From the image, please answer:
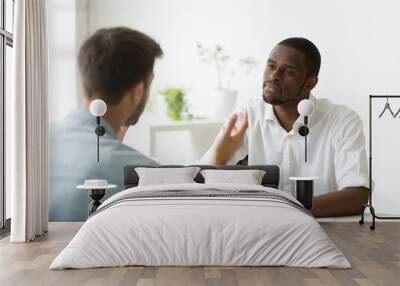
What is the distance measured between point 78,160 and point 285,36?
290 centimetres

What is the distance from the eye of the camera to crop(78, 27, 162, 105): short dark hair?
7547 millimetres

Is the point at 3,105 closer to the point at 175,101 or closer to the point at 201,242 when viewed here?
the point at 175,101

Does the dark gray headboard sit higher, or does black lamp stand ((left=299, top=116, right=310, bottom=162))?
black lamp stand ((left=299, top=116, right=310, bottom=162))

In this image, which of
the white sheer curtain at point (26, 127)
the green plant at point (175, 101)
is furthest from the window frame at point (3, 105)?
the green plant at point (175, 101)

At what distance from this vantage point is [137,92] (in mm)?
7625

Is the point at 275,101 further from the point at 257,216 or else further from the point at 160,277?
the point at 160,277

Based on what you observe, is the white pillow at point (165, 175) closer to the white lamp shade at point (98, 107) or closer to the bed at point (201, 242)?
the white lamp shade at point (98, 107)

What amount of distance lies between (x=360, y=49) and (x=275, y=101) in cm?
118

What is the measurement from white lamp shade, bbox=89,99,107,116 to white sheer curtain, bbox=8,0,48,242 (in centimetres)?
84

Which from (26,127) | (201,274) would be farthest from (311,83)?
(201,274)

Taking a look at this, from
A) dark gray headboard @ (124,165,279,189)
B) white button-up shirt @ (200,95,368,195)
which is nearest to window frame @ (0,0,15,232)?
dark gray headboard @ (124,165,279,189)

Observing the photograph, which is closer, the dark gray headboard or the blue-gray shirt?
the dark gray headboard

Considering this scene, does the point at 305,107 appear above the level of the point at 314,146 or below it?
above

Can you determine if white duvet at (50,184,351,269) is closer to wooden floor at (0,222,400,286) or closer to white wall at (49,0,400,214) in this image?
wooden floor at (0,222,400,286)
